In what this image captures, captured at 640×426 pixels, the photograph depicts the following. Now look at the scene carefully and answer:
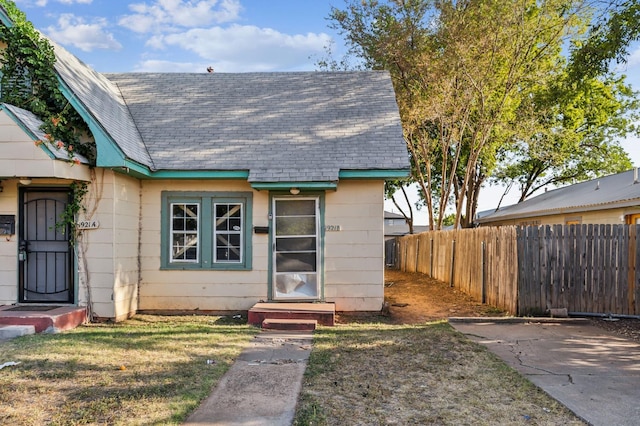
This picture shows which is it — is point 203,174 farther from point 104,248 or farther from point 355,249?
point 355,249

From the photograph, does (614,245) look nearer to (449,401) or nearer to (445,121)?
(449,401)

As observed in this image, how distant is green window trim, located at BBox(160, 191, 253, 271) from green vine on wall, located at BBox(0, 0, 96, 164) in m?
1.91

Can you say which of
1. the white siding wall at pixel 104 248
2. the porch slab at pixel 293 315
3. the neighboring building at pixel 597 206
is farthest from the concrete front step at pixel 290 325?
the neighboring building at pixel 597 206

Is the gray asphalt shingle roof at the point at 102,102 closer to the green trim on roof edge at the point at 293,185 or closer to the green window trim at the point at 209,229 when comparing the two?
Result: the green window trim at the point at 209,229

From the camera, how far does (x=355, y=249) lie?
960 centimetres

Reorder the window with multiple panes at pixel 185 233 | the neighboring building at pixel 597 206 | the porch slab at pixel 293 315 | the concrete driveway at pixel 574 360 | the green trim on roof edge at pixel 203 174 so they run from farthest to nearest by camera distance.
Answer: the neighboring building at pixel 597 206, the window with multiple panes at pixel 185 233, the green trim on roof edge at pixel 203 174, the porch slab at pixel 293 315, the concrete driveway at pixel 574 360

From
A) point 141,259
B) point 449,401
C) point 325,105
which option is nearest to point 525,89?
point 325,105

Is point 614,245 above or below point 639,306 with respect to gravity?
A: above

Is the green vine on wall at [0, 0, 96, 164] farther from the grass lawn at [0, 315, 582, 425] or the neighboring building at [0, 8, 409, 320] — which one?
the grass lawn at [0, 315, 582, 425]

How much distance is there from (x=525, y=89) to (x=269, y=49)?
33.0 ft

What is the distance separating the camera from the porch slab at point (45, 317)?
7617mm

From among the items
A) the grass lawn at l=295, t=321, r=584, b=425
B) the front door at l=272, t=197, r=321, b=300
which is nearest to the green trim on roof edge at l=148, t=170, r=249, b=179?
the front door at l=272, t=197, r=321, b=300

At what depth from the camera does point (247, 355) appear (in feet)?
21.0

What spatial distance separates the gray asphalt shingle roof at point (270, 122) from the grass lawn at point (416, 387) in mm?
3577
